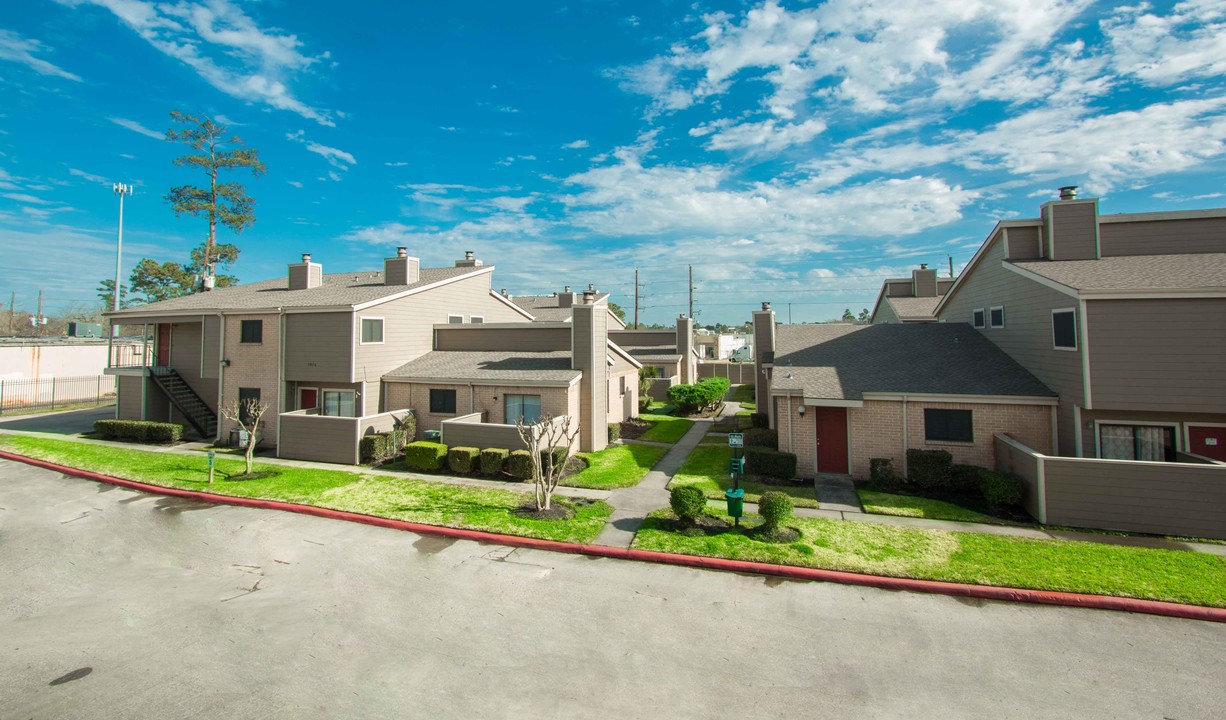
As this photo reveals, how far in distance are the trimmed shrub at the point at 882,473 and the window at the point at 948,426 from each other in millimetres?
1483

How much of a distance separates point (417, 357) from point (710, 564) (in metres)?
17.5

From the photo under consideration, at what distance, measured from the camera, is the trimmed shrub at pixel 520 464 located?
16344 mm

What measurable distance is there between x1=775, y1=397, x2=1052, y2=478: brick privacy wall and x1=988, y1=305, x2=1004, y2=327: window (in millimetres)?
4215

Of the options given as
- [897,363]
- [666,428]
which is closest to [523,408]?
[666,428]

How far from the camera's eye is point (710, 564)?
10.3 metres

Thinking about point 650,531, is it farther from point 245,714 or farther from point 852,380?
point 852,380

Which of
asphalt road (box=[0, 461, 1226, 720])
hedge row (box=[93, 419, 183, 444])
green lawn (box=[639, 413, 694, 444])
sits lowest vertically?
asphalt road (box=[0, 461, 1226, 720])

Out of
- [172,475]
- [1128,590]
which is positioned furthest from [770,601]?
[172,475]

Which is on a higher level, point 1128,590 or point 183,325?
point 183,325

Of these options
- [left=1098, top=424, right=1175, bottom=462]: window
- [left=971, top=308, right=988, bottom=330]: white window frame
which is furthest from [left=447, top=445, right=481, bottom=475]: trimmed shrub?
[left=971, top=308, right=988, bottom=330]: white window frame

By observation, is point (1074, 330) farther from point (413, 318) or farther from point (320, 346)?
point (320, 346)

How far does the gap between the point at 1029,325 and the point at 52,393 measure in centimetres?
5336

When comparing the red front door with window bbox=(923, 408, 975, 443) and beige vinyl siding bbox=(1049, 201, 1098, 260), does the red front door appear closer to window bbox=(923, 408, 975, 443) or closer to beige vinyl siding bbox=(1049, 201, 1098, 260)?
window bbox=(923, 408, 975, 443)

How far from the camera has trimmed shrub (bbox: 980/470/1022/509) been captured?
1291 cm
